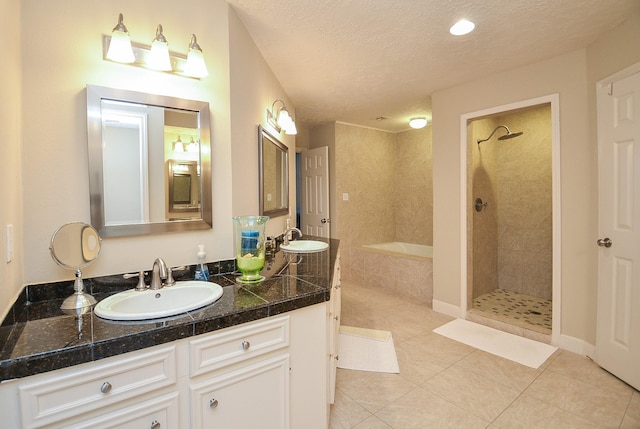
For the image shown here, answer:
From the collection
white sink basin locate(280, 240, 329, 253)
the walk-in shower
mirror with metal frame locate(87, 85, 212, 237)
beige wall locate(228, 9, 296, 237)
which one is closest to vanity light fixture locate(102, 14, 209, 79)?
mirror with metal frame locate(87, 85, 212, 237)

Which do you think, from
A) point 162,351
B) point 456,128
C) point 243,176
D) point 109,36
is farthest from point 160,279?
point 456,128

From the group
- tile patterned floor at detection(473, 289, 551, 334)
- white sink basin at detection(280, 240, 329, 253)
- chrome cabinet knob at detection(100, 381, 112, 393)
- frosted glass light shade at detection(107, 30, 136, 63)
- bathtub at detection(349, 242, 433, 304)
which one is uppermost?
frosted glass light shade at detection(107, 30, 136, 63)

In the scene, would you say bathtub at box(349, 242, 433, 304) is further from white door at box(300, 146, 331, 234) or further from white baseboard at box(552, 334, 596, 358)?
white baseboard at box(552, 334, 596, 358)

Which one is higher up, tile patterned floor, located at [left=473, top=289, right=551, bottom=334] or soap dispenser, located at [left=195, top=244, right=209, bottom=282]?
soap dispenser, located at [left=195, top=244, right=209, bottom=282]

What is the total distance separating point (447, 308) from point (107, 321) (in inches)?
121

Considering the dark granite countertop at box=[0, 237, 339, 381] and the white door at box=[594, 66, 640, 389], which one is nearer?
the dark granite countertop at box=[0, 237, 339, 381]

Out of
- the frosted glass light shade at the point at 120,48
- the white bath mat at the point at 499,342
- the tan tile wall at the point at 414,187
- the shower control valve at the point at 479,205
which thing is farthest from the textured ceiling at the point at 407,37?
the white bath mat at the point at 499,342

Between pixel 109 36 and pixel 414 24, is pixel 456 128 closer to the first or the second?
pixel 414 24

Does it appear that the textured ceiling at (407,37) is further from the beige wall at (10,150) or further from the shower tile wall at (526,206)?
the shower tile wall at (526,206)

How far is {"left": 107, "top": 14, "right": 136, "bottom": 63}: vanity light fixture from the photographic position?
4.24ft

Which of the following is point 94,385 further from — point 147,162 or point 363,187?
point 363,187

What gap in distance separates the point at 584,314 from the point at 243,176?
110 inches

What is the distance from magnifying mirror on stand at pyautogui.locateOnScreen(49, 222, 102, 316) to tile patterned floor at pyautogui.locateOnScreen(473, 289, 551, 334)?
3.23 metres

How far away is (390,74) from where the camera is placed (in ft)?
9.00
